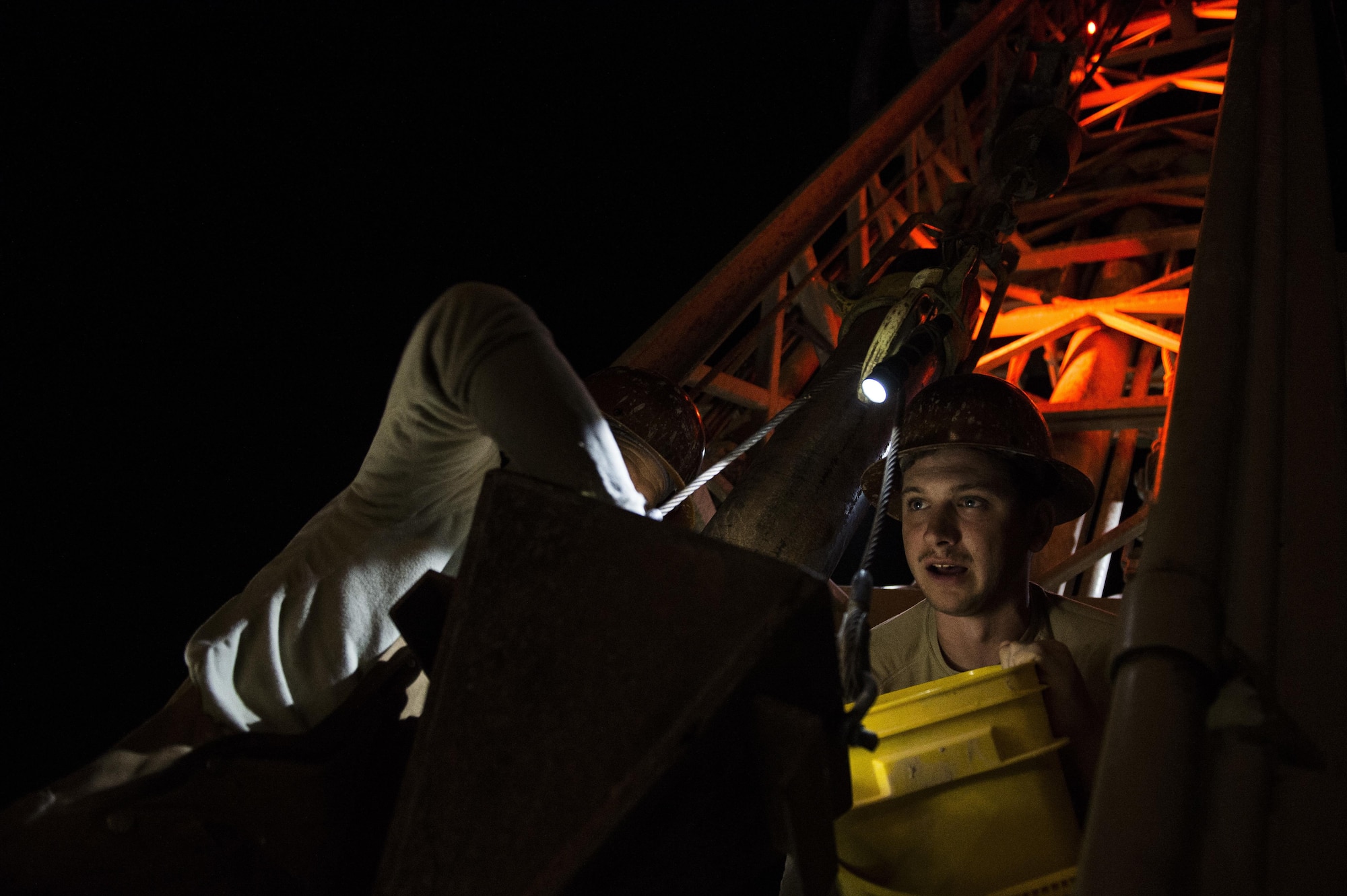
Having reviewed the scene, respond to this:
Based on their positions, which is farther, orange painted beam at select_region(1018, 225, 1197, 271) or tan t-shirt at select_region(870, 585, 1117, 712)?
orange painted beam at select_region(1018, 225, 1197, 271)

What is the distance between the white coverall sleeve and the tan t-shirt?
60.8 inches

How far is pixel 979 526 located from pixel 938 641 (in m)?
0.45

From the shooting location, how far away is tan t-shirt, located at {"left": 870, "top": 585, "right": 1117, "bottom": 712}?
111 inches

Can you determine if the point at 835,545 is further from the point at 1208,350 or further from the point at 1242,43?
the point at 1242,43

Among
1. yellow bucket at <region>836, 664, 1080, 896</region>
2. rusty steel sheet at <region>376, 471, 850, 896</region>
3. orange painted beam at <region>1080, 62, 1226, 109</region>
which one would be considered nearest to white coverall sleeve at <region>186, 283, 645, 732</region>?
rusty steel sheet at <region>376, 471, 850, 896</region>

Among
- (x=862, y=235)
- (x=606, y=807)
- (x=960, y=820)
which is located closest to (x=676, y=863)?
(x=606, y=807)

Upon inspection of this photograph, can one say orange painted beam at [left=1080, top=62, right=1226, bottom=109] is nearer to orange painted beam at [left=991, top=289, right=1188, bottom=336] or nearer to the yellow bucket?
orange painted beam at [left=991, top=289, right=1188, bottom=336]

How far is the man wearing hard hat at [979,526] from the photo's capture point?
2.88m

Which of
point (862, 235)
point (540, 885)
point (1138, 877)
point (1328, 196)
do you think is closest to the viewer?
point (1138, 877)

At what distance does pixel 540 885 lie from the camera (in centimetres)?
125

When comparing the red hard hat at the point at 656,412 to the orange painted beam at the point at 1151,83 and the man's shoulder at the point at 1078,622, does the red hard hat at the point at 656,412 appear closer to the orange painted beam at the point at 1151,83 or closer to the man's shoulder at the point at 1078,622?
the man's shoulder at the point at 1078,622

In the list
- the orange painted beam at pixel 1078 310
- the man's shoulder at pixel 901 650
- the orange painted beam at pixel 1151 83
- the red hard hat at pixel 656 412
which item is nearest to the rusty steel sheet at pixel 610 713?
the red hard hat at pixel 656 412

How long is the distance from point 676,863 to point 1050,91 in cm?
588

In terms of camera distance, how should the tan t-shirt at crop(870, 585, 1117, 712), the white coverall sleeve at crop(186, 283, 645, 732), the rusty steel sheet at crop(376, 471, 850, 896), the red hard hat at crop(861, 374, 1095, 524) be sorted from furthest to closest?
1. the red hard hat at crop(861, 374, 1095, 524)
2. the tan t-shirt at crop(870, 585, 1117, 712)
3. the white coverall sleeve at crop(186, 283, 645, 732)
4. the rusty steel sheet at crop(376, 471, 850, 896)
